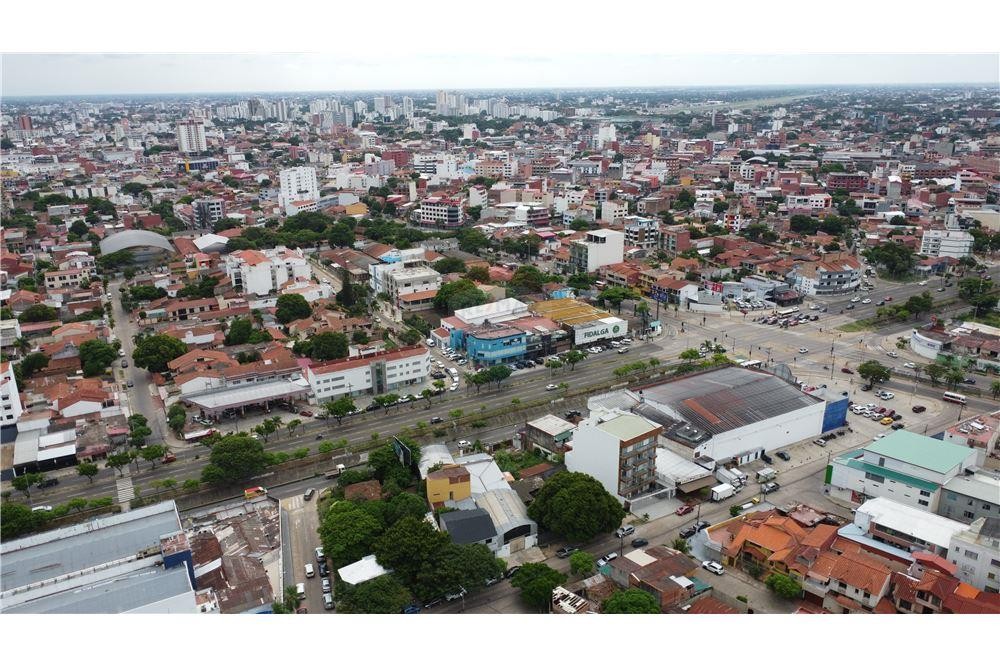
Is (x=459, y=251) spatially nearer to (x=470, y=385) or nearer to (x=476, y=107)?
(x=470, y=385)

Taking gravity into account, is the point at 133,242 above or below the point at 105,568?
above

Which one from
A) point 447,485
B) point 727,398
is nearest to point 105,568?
point 447,485

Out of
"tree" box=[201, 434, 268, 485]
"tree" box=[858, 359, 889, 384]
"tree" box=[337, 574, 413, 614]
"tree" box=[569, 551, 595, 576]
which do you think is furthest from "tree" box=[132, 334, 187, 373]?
"tree" box=[858, 359, 889, 384]

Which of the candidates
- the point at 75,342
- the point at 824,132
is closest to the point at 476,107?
the point at 824,132

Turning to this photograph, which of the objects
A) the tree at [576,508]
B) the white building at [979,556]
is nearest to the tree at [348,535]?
the tree at [576,508]

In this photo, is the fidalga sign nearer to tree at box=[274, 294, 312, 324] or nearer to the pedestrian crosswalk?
tree at box=[274, 294, 312, 324]

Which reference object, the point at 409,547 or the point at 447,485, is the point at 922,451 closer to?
the point at 447,485
